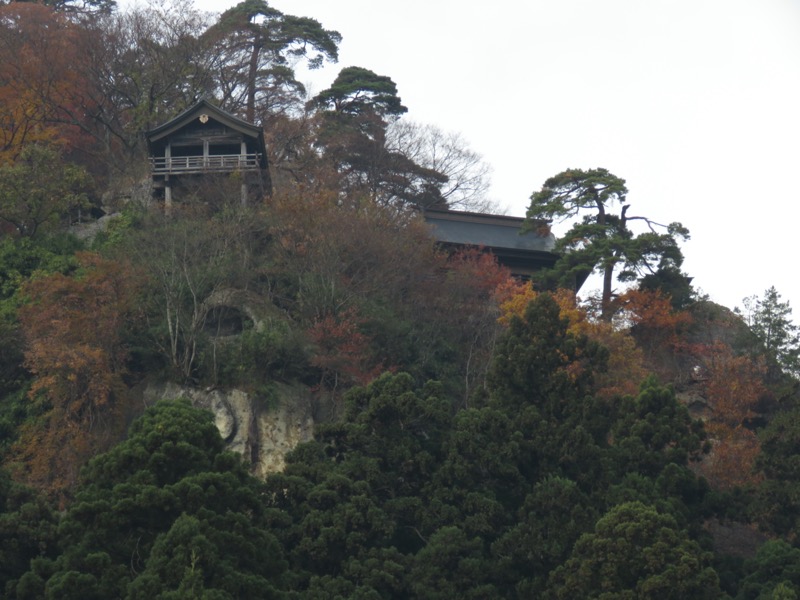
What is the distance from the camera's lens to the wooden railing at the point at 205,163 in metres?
38.8

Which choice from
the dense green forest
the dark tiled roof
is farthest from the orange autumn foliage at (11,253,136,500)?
the dark tiled roof

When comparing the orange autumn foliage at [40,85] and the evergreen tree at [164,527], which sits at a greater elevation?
the orange autumn foliage at [40,85]

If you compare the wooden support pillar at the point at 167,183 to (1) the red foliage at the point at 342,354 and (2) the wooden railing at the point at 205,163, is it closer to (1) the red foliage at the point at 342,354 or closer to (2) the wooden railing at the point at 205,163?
(2) the wooden railing at the point at 205,163

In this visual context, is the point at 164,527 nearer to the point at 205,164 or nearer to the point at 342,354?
the point at 342,354

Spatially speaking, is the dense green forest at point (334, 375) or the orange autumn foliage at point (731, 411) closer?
the dense green forest at point (334, 375)

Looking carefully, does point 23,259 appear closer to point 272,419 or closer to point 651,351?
point 272,419

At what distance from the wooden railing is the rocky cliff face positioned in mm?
9625

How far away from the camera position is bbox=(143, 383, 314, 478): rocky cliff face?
29.8 metres

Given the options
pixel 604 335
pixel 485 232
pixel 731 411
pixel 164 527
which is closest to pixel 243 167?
pixel 485 232

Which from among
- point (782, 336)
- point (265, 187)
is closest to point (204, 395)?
point (265, 187)

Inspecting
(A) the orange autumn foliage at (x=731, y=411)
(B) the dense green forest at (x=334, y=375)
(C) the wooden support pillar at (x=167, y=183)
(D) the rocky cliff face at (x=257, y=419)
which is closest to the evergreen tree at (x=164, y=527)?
(B) the dense green forest at (x=334, y=375)

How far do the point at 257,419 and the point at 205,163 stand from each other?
11.1m

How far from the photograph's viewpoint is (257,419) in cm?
3044

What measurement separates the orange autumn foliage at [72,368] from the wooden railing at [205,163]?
7.32 metres
